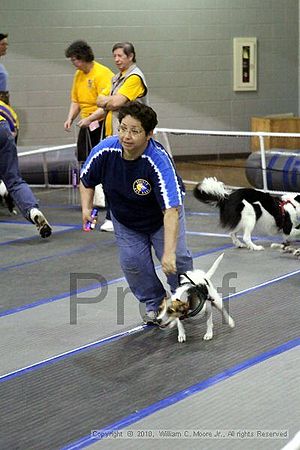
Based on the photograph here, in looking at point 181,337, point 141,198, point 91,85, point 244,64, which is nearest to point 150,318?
point 181,337

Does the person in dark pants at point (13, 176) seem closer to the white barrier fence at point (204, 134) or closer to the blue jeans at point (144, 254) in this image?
the white barrier fence at point (204, 134)

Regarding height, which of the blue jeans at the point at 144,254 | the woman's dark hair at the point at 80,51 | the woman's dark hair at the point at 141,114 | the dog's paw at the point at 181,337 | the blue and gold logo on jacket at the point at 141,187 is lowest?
the dog's paw at the point at 181,337

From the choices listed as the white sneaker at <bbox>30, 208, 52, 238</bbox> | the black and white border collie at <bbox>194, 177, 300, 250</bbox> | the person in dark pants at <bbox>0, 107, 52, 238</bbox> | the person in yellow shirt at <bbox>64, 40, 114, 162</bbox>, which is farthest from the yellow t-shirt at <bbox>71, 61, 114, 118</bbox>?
the black and white border collie at <bbox>194, 177, 300, 250</bbox>

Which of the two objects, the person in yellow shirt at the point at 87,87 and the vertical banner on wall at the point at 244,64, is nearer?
the person in yellow shirt at the point at 87,87

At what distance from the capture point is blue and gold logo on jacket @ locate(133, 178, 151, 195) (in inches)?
175

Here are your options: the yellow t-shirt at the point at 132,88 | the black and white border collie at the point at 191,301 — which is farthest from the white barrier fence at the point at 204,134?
the black and white border collie at the point at 191,301

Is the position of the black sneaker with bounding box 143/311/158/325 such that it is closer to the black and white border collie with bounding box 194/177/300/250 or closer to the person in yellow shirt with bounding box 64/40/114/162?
the black and white border collie with bounding box 194/177/300/250

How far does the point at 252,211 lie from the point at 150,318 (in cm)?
217

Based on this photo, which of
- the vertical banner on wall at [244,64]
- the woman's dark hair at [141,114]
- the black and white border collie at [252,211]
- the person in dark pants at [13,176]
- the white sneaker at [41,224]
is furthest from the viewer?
the vertical banner on wall at [244,64]

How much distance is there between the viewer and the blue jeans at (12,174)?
742 centimetres

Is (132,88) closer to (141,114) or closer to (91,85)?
(91,85)

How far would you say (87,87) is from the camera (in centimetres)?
848

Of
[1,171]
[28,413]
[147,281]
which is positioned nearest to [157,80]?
[1,171]

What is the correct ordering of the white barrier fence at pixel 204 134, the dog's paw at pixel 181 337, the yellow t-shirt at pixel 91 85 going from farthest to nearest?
1. the white barrier fence at pixel 204 134
2. the yellow t-shirt at pixel 91 85
3. the dog's paw at pixel 181 337
